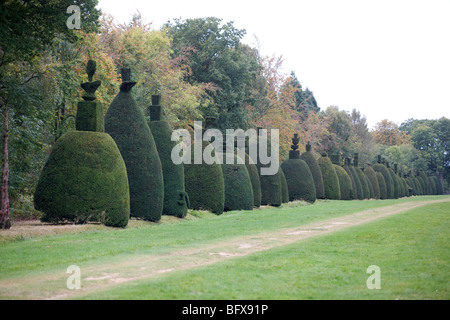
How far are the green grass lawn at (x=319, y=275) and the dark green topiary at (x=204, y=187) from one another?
412 inches

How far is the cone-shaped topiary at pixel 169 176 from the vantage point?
19031 mm

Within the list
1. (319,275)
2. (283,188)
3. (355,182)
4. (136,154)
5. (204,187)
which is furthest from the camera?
(355,182)

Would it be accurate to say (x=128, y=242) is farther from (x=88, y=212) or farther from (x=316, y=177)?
(x=316, y=177)

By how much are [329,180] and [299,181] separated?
19.9ft

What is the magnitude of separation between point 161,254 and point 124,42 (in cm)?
2374

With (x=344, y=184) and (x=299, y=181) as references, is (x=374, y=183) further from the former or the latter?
(x=299, y=181)

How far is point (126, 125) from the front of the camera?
17219 millimetres

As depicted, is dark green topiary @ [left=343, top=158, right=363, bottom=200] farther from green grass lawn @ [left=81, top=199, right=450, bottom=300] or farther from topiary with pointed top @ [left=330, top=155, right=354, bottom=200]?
green grass lawn @ [left=81, top=199, right=450, bottom=300]

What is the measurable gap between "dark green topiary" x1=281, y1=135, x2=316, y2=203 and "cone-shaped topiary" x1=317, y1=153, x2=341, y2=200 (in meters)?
5.14

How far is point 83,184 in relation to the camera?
14.2 m

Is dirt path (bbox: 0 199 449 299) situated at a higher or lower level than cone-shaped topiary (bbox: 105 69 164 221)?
lower

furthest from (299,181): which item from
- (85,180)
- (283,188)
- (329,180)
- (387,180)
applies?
(387,180)

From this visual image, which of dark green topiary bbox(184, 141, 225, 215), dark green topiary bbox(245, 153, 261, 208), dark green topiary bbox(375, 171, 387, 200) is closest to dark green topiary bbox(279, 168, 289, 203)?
dark green topiary bbox(245, 153, 261, 208)

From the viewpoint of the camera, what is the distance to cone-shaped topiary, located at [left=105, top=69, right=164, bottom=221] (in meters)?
17.0
